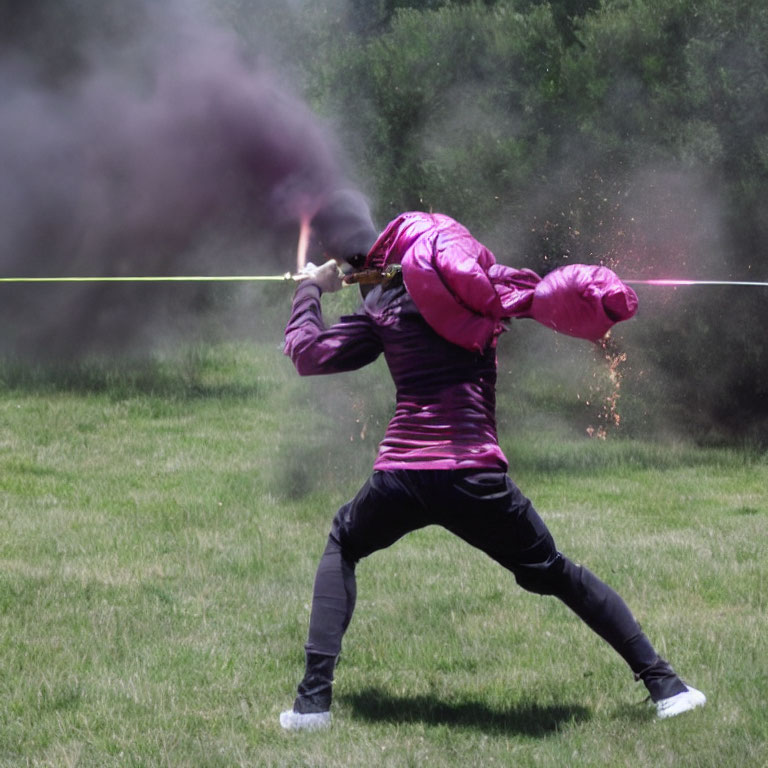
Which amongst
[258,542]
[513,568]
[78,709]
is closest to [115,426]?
[258,542]

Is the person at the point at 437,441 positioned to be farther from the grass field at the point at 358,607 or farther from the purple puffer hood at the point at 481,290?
the grass field at the point at 358,607

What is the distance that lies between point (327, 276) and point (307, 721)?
1.46 metres

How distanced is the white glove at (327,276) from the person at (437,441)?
0.06 m

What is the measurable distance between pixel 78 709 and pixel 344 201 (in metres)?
3.13

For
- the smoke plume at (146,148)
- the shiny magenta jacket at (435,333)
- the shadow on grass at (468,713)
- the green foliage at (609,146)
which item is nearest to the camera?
the shiny magenta jacket at (435,333)

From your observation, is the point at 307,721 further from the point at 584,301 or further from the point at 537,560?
the point at 584,301

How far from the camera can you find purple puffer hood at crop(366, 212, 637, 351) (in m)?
3.53

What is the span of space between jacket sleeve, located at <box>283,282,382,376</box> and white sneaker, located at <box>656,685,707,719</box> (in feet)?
4.80

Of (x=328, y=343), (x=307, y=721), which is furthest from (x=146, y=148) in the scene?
(x=307, y=721)

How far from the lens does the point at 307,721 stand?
395 centimetres

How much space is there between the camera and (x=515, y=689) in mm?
4395

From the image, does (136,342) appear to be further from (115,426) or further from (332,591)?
(332,591)

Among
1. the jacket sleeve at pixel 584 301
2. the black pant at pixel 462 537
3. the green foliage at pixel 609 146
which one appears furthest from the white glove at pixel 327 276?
the green foliage at pixel 609 146

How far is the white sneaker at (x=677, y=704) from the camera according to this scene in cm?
395
